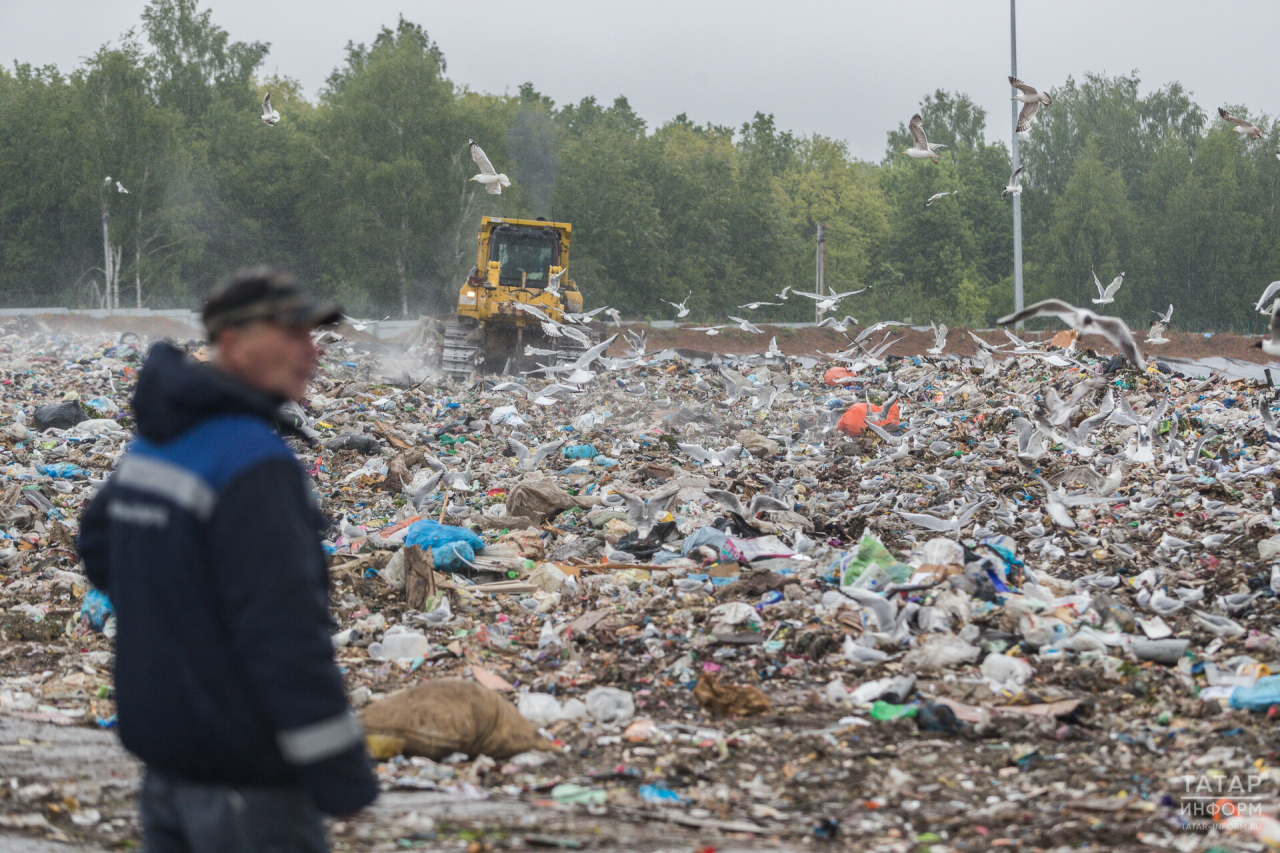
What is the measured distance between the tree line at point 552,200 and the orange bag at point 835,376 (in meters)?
17.7

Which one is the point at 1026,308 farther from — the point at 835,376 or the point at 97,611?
the point at 835,376

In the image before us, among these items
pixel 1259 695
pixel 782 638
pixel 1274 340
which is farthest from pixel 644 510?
pixel 1259 695

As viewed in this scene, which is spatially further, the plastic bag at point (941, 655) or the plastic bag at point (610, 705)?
the plastic bag at point (941, 655)

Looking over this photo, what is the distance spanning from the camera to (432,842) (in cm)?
295

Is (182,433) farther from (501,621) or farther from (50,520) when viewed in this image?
(50,520)

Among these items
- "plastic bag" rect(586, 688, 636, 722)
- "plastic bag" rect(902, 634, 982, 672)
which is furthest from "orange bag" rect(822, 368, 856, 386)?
"plastic bag" rect(586, 688, 636, 722)

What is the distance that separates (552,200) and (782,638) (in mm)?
32066

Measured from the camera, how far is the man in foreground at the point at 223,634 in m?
1.56

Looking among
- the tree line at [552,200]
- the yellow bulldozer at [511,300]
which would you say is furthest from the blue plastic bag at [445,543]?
the tree line at [552,200]

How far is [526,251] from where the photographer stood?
58.4 feet

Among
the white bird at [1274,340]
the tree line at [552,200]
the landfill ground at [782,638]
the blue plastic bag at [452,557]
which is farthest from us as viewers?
the tree line at [552,200]

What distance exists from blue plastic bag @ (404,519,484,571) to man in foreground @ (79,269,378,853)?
469 centimetres

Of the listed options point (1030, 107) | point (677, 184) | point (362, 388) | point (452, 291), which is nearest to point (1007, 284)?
point (677, 184)

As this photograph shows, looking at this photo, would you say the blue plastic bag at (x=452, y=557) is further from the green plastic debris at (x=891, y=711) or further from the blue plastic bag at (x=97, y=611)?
the green plastic debris at (x=891, y=711)
